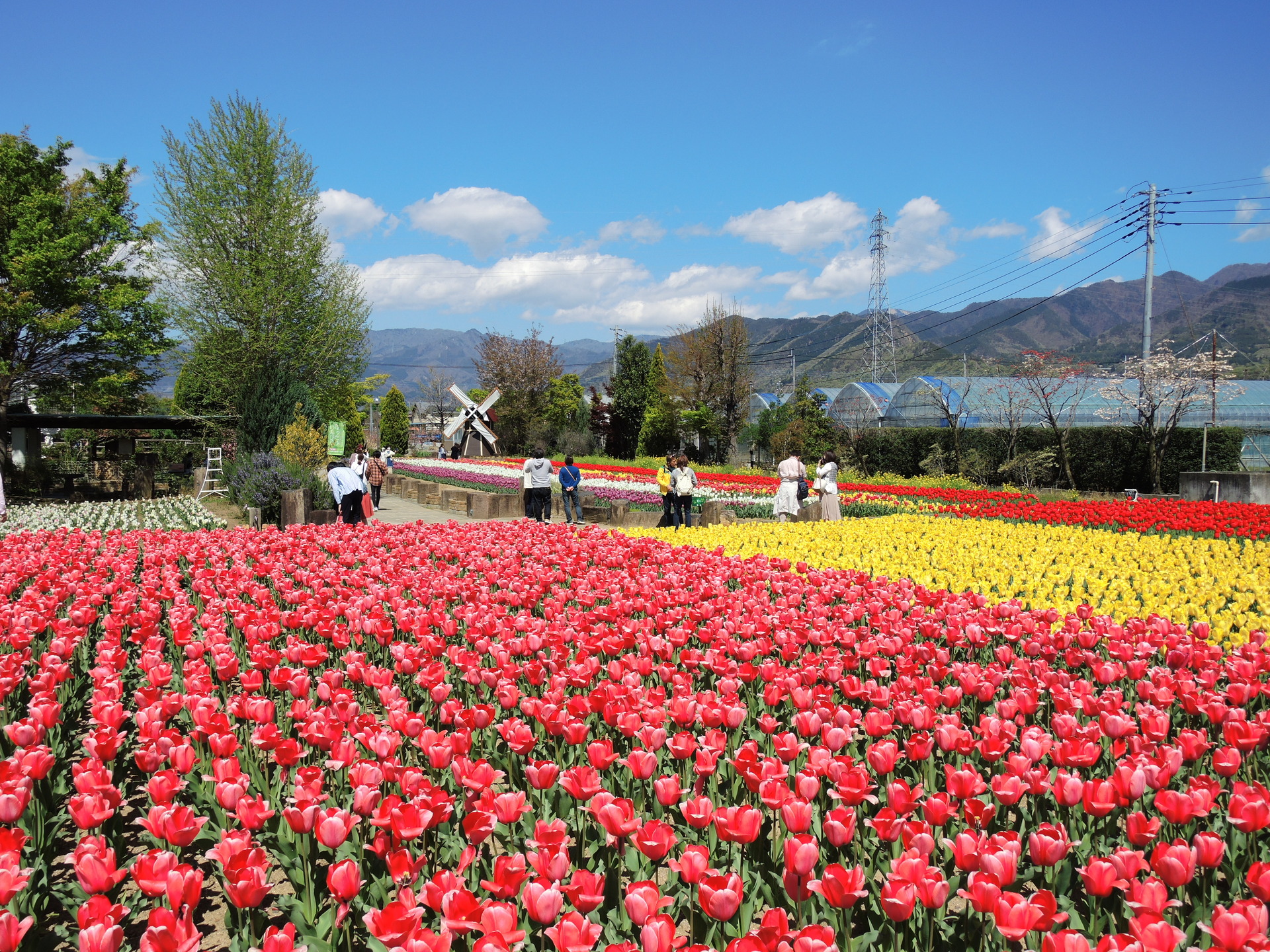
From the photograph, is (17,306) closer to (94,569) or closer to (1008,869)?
(94,569)

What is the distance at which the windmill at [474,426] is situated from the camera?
148 feet

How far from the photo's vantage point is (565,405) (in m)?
47.5

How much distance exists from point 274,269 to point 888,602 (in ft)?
90.7

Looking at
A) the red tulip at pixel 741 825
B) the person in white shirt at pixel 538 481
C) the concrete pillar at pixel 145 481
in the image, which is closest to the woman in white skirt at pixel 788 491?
the person in white shirt at pixel 538 481

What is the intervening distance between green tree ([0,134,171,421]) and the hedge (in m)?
24.6

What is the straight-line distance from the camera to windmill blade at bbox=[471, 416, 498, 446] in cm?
4488

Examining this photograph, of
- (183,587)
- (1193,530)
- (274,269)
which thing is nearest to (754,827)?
(183,587)

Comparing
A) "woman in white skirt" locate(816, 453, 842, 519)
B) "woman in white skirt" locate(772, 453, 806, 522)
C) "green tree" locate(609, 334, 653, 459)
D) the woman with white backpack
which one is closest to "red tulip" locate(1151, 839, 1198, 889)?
the woman with white backpack

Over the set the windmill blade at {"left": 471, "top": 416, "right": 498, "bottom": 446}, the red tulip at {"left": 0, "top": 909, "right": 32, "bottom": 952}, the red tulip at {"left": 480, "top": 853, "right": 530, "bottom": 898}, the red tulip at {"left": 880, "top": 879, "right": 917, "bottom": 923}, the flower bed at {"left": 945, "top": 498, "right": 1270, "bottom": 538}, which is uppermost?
the windmill blade at {"left": 471, "top": 416, "right": 498, "bottom": 446}

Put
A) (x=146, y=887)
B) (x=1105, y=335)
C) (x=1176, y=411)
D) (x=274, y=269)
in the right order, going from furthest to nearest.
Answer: (x=1105, y=335) → (x=274, y=269) → (x=1176, y=411) → (x=146, y=887)

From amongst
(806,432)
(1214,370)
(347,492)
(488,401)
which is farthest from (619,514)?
(488,401)

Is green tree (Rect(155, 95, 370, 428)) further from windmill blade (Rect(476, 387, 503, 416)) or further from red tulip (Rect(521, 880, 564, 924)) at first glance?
red tulip (Rect(521, 880, 564, 924))

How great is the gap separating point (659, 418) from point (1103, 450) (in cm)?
2138

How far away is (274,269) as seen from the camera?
28062 millimetres
